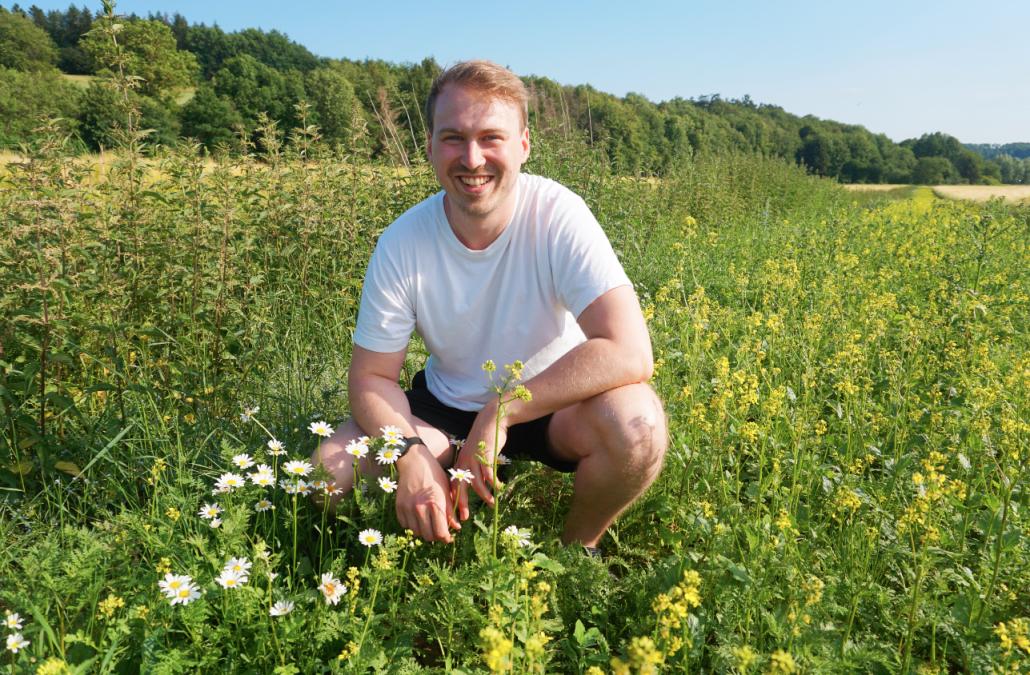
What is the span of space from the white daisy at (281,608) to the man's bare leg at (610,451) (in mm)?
1098

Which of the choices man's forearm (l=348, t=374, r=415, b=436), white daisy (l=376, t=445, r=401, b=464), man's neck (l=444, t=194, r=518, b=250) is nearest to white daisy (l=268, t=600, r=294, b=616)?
white daisy (l=376, t=445, r=401, b=464)

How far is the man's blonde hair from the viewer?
267 centimetres

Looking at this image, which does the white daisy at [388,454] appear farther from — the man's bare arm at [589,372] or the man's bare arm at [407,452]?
the man's bare arm at [589,372]

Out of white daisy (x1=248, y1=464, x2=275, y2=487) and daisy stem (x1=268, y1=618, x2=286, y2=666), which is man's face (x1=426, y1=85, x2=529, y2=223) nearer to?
white daisy (x1=248, y1=464, x2=275, y2=487)

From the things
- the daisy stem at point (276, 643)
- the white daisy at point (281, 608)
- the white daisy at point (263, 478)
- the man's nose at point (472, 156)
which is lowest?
the daisy stem at point (276, 643)

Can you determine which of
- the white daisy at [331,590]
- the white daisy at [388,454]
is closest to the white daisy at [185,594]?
the white daisy at [331,590]

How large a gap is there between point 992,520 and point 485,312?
1.95 meters

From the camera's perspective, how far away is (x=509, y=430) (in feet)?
9.04

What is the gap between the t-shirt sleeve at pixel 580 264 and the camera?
2537mm

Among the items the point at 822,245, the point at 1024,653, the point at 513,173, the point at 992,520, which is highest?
the point at 513,173

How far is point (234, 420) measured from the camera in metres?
3.21

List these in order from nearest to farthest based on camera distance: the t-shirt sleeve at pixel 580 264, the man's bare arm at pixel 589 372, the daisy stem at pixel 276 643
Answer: the daisy stem at pixel 276 643, the man's bare arm at pixel 589 372, the t-shirt sleeve at pixel 580 264

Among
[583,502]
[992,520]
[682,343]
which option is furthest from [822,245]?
[583,502]

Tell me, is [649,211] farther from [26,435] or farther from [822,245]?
[26,435]
